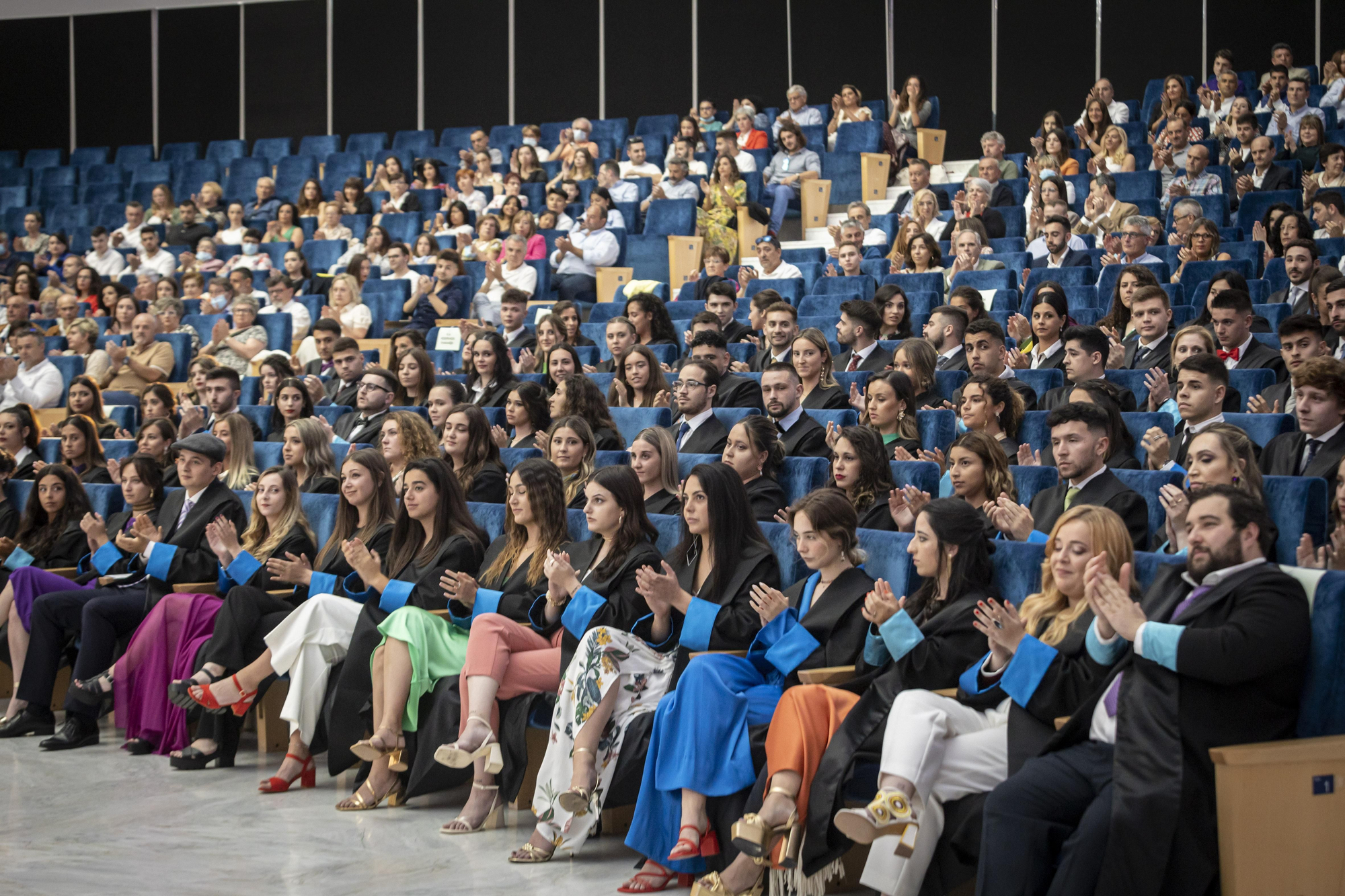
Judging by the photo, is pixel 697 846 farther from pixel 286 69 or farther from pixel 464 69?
pixel 286 69

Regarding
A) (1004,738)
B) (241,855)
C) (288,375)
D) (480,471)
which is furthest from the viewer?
(288,375)

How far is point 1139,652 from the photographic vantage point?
7.25ft

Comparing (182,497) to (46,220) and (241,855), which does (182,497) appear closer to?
(241,855)

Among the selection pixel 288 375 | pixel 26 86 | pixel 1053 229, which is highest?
pixel 26 86

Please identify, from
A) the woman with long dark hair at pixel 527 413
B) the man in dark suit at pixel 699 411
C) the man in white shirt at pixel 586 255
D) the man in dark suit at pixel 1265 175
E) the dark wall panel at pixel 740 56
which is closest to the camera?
the man in dark suit at pixel 699 411

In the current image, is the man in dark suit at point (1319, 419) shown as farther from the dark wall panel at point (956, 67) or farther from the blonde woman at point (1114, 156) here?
the dark wall panel at point (956, 67)

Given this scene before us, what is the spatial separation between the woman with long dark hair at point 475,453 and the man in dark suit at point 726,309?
1.67 metres

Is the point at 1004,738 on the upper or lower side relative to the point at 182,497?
lower

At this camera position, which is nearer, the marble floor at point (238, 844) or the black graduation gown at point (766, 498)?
the marble floor at point (238, 844)

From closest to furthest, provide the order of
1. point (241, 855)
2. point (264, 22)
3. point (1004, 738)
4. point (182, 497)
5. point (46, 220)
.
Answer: point (1004, 738) < point (241, 855) < point (182, 497) < point (46, 220) < point (264, 22)

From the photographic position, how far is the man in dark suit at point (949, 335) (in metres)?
4.78

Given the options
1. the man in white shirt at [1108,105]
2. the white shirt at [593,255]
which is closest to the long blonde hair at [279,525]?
the white shirt at [593,255]

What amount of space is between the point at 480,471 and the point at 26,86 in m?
9.86

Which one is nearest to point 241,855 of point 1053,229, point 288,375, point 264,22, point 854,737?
point 854,737
